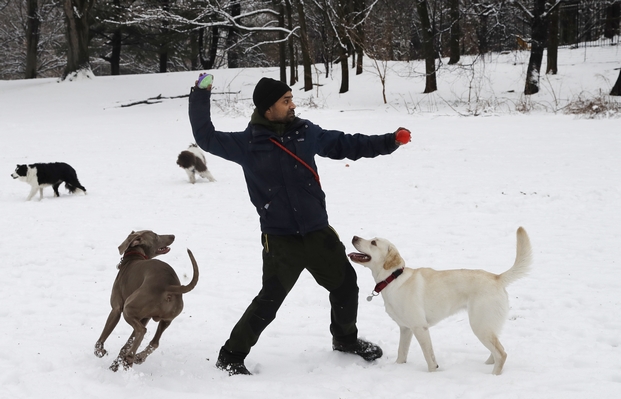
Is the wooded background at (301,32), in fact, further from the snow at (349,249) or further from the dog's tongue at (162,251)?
the dog's tongue at (162,251)

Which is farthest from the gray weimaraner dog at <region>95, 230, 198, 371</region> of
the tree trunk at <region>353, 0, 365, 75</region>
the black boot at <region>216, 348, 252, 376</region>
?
the tree trunk at <region>353, 0, 365, 75</region>

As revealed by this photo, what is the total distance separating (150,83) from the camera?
105ft

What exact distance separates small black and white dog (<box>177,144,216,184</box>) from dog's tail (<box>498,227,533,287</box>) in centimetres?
903

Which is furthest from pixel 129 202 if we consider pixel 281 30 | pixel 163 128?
pixel 281 30

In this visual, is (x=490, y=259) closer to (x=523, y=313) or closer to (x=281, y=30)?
(x=523, y=313)

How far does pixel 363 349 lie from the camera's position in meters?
4.43

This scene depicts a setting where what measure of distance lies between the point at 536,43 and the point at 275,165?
68.2 ft

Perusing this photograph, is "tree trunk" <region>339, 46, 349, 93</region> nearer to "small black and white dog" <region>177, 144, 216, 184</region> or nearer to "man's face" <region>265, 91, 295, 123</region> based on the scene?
"small black and white dog" <region>177, 144, 216, 184</region>

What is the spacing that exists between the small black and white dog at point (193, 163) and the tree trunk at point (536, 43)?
15093 millimetres

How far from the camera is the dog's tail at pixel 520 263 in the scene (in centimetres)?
408

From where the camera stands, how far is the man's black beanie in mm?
4023

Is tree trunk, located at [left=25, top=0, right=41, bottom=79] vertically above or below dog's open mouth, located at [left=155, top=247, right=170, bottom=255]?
above

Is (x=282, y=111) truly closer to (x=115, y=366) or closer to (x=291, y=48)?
(x=115, y=366)

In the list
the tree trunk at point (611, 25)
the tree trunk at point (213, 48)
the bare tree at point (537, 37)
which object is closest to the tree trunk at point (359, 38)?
the bare tree at point (537, 37)
